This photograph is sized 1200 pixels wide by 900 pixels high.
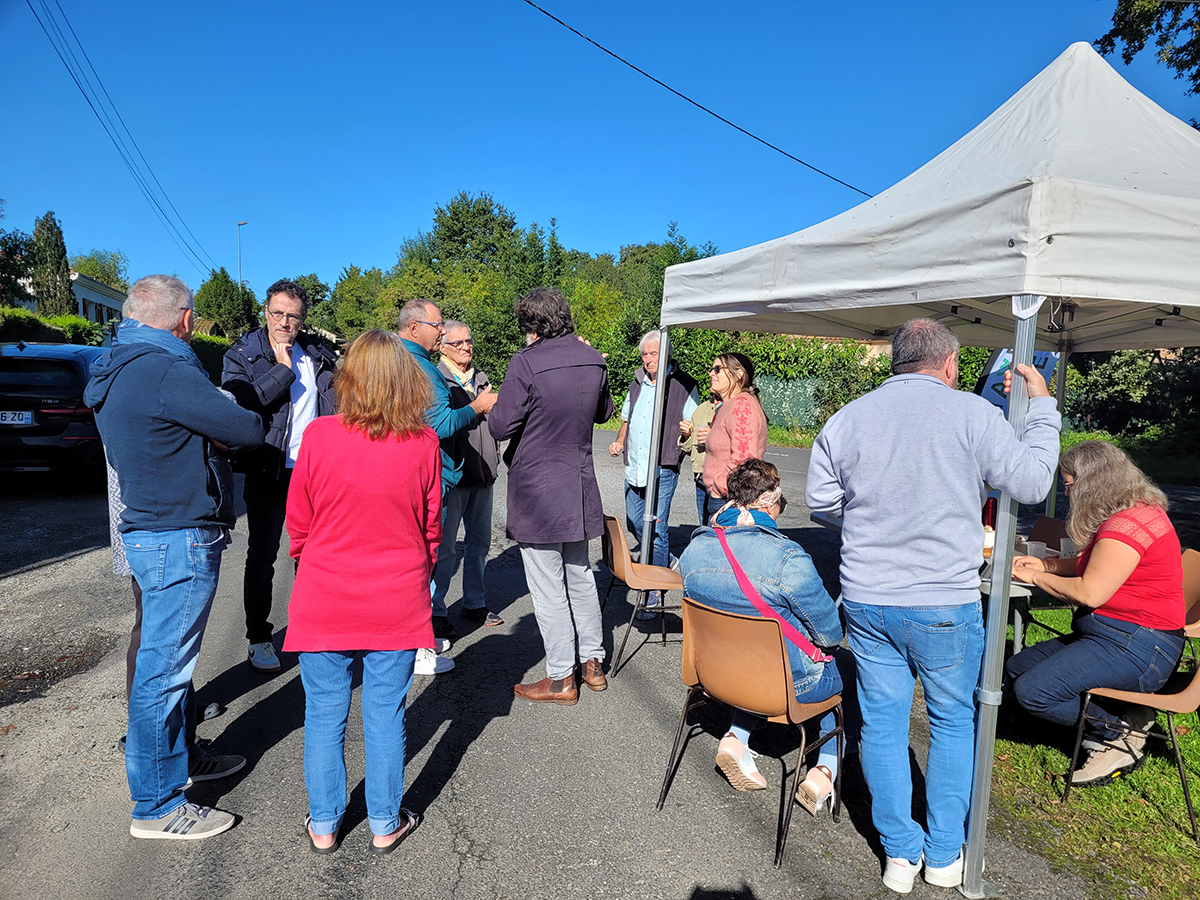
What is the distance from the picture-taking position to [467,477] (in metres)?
4.61

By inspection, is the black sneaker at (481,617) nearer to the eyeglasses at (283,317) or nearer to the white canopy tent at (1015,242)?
the white canopy tent at (1015,242)

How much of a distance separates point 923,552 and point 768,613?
2.03 ft

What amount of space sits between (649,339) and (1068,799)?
140 inches

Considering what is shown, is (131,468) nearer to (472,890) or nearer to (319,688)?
(319,688)

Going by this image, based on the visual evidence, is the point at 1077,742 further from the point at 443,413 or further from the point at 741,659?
the point at 443,413

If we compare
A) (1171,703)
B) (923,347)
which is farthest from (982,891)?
(923,347)

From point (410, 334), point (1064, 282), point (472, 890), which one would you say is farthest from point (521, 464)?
point (1064, 282)

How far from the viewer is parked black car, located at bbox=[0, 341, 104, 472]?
8.23m

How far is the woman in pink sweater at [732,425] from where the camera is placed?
4.69m

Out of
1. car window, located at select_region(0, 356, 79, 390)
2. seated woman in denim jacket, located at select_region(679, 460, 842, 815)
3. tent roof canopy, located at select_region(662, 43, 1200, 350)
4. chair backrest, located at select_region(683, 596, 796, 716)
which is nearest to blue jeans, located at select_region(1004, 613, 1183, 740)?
seated woman in denim jacket, located at select_region(679, 460, 842, 815)

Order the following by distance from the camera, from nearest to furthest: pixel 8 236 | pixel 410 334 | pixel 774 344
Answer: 1. pixel 410 334
2. pixel 8 236
3. pixel 774 344

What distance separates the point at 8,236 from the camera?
57.1 feet

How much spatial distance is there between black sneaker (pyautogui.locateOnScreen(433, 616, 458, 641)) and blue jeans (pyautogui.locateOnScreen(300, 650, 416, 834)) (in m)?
2.02

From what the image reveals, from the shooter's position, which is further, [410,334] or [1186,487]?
[1186,487]
